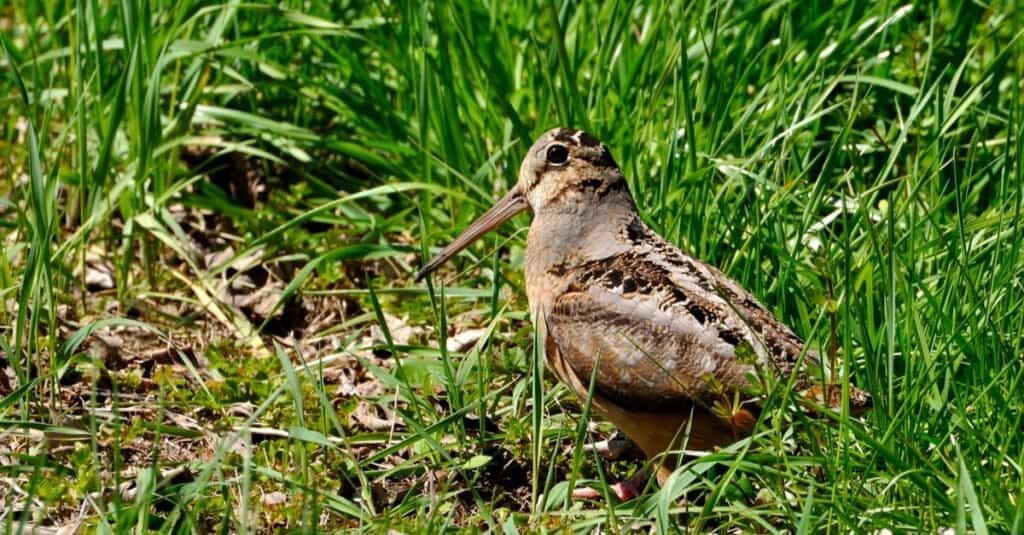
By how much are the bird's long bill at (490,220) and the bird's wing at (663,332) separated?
0.50 m

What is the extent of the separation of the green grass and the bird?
Result: 13 cm

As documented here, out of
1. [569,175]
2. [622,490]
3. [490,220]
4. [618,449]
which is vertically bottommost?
[618,449]

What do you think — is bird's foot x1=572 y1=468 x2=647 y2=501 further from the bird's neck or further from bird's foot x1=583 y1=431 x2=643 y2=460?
the bird's neck

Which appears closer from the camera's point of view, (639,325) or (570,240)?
(639,325)

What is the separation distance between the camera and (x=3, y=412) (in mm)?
3713

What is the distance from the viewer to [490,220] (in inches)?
169

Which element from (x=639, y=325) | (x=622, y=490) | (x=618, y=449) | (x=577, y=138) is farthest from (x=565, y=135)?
(x=622, y=490)

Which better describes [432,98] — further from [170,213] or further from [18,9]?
[18,9]

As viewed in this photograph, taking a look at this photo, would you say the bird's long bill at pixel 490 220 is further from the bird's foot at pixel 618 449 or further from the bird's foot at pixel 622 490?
the bird's foot at pixel 622 490

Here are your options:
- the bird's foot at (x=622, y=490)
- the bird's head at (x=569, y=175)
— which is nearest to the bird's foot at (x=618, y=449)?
the bird's foot at (x=622, y=490)

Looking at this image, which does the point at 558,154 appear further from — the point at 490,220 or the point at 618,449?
the point at 618,449

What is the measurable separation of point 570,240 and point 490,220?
1.14 feet

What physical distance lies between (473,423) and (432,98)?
1113 millimetres

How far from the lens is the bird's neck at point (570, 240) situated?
12.9 feet
